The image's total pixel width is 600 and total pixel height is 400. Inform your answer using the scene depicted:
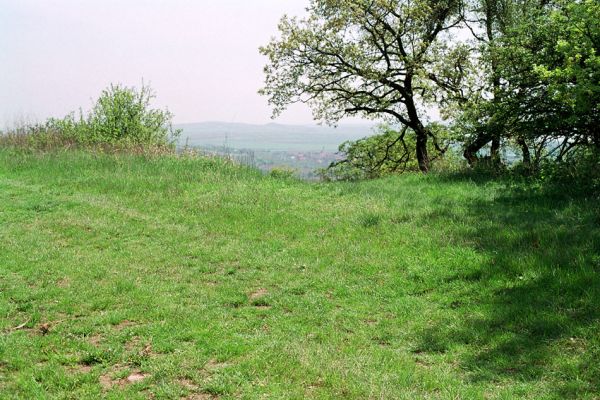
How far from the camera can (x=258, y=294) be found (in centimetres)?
752

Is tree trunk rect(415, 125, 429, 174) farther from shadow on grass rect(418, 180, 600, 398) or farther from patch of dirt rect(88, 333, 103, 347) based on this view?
patch of dirt rect(88, 333, 103, 347)

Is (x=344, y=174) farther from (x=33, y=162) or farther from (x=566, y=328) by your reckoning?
(x=566, y=328)

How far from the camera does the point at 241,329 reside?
6.18m

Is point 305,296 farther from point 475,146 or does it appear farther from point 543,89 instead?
point 475,146

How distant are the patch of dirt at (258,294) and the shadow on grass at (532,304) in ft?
8.06

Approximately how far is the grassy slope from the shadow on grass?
0.02 metres

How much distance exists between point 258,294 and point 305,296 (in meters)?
0.71

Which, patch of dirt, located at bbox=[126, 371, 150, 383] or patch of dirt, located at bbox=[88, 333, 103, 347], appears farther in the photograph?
patch of dirt, located at bbox=[88, 333, 103, 347]

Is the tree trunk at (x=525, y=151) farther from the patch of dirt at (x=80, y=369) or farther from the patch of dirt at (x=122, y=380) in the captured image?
the patch of dirt at (x=80, y=369)

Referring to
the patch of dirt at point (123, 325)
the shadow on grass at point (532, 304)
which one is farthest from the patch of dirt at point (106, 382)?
the shadow on grass at point (532, 304)

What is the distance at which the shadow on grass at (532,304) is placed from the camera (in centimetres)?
505

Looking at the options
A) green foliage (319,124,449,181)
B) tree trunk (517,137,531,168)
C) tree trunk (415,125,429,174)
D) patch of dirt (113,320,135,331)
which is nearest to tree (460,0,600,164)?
tree trunk (517,137,531,168)

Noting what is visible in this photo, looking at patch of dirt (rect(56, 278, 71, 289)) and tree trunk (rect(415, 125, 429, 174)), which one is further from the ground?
tree trunk (rect(415, 125, 429, 174))

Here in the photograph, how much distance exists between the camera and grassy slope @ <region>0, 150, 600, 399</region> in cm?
496
